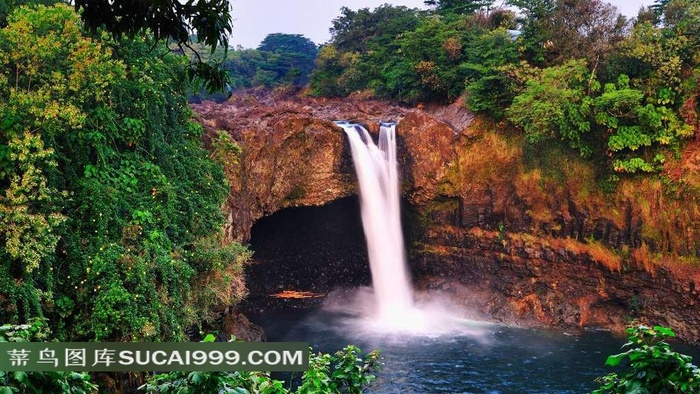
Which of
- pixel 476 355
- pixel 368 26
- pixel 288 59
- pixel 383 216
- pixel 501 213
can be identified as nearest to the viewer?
pixel 476 355

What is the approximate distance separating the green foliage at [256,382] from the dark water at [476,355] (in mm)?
7266

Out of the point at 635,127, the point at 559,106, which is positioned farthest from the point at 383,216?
the point at 635,127

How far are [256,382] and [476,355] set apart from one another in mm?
11427

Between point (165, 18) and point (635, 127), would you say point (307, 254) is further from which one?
point (165, 18)

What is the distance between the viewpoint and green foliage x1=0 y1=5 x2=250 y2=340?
27.1 feet

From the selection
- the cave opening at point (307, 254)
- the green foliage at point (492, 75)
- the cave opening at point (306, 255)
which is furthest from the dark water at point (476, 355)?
the green foliage at point (492, 75)

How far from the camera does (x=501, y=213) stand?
17422 millimetres

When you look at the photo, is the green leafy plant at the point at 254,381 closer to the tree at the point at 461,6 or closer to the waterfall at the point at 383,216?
the waterfall at the point at 383,216

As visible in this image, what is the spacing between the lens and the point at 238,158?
14938 millimetres

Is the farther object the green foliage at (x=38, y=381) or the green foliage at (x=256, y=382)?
the green foliage at (x=256, y=382)

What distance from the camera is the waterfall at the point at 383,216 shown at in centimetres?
1789

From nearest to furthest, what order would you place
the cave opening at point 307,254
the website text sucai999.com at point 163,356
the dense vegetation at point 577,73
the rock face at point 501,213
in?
the website text sucai999.com at point 163,356, the dense vegetation at point 577,73, the rock face at point 501,213, the cave opening at point 307,254

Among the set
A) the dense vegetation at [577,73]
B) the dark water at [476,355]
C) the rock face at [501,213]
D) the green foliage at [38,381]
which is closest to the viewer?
the green foliage at [38,381]

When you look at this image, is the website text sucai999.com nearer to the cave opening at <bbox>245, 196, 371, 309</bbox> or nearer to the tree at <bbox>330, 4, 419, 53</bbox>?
the cave opening at <bbox>245, 196, 371, 309</bbox>
